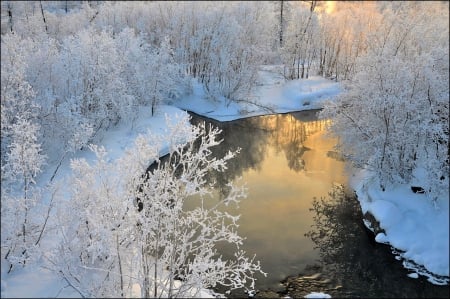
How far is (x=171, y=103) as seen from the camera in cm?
3028

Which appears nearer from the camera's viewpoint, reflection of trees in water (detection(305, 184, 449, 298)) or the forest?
the forest

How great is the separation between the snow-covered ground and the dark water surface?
2.37 ft

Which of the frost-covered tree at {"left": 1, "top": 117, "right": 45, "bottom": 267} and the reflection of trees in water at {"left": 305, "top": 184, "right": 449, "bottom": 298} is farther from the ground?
the frost-covered tree at {"left": 1, "top": 117, "right": 45, "bottom": 267}

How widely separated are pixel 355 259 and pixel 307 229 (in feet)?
6.94

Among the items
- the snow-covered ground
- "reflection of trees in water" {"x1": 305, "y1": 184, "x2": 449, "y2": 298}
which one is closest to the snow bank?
the snow-covered ground

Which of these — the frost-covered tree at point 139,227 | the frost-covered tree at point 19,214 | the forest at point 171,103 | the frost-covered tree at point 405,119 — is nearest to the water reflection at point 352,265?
the forest at point 171,103

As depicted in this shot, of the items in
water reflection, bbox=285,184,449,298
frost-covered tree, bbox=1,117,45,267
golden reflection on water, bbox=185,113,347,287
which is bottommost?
water reflection, bbox=285,184,449,298

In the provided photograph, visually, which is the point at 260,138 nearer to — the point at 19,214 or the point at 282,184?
the point at 282,184

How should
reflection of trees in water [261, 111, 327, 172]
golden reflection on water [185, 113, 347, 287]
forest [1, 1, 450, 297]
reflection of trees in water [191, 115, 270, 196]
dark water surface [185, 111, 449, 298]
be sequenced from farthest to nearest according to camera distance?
reflection of trees in water [261, 111, 327, 172] → reflection of trees in water [191, 115, 270, 196] → golden reflection on water [185, 113, 347, 287] → dark water surface [185, 111, 449, 298] → forest [1, 1, 450, 297]

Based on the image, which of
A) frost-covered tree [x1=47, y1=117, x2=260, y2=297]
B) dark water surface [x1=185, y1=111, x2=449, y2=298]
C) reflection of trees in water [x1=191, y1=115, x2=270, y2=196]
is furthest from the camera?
reflection of trees in water [x1=191, y1=115, x2=270, y2=196]

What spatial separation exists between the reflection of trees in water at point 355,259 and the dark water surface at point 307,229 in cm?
3

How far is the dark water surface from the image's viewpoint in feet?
40.9

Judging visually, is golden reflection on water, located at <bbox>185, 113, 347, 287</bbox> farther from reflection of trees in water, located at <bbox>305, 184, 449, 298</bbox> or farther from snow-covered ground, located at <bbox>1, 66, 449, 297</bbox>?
snow-covered ground, located at <bbox>1, 66, 449, 297</bbox>

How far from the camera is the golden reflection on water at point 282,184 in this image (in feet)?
45.8
